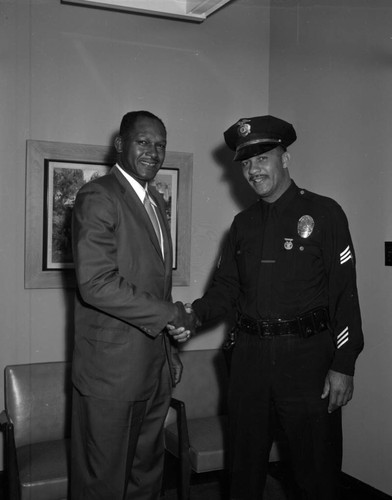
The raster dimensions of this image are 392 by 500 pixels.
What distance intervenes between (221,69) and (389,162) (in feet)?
5.01

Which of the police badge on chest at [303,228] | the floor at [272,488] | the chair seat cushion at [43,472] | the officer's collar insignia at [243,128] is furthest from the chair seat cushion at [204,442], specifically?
the officer's collar insignia at [243,128]

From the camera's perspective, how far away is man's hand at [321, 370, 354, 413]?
2600 millimetres

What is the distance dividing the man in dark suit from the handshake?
1 cm

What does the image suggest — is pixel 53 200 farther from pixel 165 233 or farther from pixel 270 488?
pixel 270 488

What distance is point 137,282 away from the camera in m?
2.54

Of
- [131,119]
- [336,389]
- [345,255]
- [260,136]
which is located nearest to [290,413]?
[336,389]

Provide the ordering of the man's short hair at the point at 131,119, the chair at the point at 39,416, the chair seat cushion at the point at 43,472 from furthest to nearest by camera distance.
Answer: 1. the chair at the point at 39,416
2. the chair seat cushion at the point at 43,472
3. the man's short hair at the point at 131,119

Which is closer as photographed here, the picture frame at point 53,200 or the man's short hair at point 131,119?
the man's short hair at point 131,119

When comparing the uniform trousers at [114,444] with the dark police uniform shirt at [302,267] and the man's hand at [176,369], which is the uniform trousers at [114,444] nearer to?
the man's hand at [176,369]

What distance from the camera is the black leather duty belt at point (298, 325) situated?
267cm

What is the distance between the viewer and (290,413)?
104 inches

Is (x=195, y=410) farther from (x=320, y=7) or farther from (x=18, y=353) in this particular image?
(x=320, y=7)

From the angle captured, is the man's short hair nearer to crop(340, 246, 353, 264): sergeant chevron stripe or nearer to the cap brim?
the cap brim

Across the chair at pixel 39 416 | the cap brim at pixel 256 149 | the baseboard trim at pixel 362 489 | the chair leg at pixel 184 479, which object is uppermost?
the cap brim at pixel 256 149
